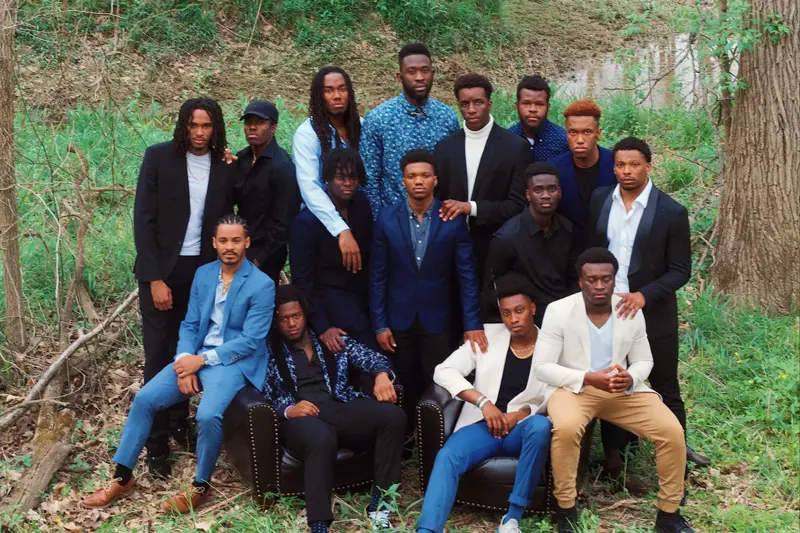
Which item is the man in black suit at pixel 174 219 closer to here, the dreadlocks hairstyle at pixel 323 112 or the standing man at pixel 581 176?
the dreadlocks hairstyle at pixel 323 112

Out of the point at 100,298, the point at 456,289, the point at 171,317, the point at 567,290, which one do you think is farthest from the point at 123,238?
the point at 567,290

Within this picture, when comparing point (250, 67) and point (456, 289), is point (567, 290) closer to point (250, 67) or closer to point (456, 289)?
point (456, 289)

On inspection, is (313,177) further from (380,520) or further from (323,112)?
(380,520)

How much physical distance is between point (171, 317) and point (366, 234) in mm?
1281

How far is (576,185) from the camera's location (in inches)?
213

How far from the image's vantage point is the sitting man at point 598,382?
15.7ft

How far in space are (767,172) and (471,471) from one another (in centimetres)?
351

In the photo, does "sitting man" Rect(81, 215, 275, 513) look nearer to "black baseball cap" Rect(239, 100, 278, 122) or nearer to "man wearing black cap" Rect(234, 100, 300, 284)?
"man wearing black cap" Rect(234, 100, 300, 284)

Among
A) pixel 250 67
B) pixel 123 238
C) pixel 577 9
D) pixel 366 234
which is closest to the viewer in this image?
pixel 366 234

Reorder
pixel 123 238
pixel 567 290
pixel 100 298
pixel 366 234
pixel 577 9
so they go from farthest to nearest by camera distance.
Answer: pixel 577 9 < pixel 123 238 < pixel 100 298 < pixel 366 234 < pixel 567 290

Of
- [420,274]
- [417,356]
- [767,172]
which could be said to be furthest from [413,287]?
[767,172]

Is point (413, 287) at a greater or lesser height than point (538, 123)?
lesser

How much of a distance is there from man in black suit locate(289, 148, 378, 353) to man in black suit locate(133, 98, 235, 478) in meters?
0.52

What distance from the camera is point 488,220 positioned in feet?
18.0
